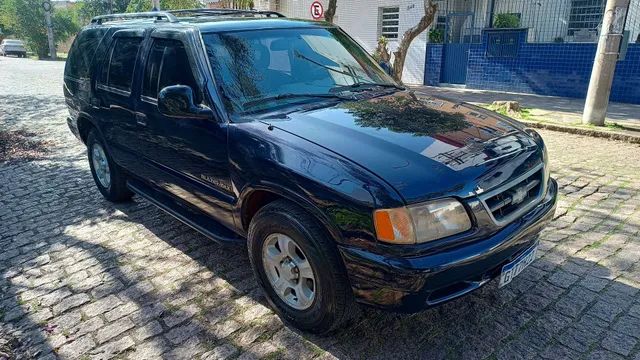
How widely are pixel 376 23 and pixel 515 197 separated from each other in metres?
15.2

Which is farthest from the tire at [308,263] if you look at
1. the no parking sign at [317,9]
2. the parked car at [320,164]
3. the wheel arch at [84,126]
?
the no parking sign at [317,9]

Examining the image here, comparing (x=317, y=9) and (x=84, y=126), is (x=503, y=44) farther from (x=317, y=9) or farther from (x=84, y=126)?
(x=84, y=126)

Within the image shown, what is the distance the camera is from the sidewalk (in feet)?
29.1

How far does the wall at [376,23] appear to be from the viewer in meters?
15.5

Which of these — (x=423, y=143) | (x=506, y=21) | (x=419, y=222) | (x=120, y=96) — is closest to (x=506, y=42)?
(x=506, y=21)

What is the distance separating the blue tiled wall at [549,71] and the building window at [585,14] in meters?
1.55

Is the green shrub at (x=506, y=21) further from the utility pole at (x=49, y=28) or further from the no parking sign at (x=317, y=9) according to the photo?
the utility pole at (x=49, y=28)

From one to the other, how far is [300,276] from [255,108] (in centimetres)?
117

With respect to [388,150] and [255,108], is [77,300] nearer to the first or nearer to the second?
[255,108]

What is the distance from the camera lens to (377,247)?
2369mm

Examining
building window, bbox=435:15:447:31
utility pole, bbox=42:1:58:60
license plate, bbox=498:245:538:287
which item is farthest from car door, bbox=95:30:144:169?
utility pole, bbox=42:1:58:60

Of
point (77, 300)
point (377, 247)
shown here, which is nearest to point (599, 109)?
point (377, 247)

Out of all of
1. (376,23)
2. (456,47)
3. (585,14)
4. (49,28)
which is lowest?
(456,47)

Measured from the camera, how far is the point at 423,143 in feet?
8.91
